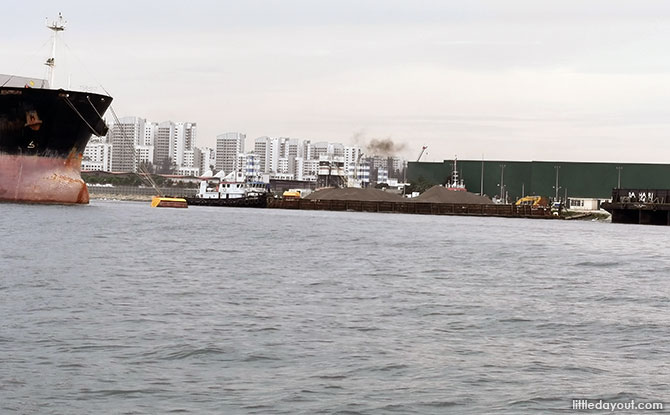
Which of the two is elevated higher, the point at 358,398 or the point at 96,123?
the point at 96,123

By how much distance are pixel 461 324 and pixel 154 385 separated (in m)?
6.73

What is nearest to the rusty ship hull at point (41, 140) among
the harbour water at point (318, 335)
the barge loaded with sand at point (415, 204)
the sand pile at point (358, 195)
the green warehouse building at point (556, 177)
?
the harbour water at point (318, 335)

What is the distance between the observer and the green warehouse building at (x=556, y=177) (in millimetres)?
119562

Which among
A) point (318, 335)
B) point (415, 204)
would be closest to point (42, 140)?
point (318, 335)

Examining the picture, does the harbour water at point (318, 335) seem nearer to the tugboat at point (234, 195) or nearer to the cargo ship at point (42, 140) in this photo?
the cargo ship at point (42, 140)

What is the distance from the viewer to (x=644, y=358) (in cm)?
1330

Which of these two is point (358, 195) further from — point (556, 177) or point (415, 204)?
point (556, 177)

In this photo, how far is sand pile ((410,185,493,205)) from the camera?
112000 mm

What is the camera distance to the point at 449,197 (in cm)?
11250

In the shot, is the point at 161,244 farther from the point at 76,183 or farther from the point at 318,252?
the point at 76,183

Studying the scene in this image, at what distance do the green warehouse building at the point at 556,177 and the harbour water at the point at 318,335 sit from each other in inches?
3716

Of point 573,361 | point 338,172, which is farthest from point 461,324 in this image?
point 338,172

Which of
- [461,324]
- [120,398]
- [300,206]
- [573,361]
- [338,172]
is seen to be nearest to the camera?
[120,398]

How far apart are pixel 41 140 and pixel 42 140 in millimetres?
75
